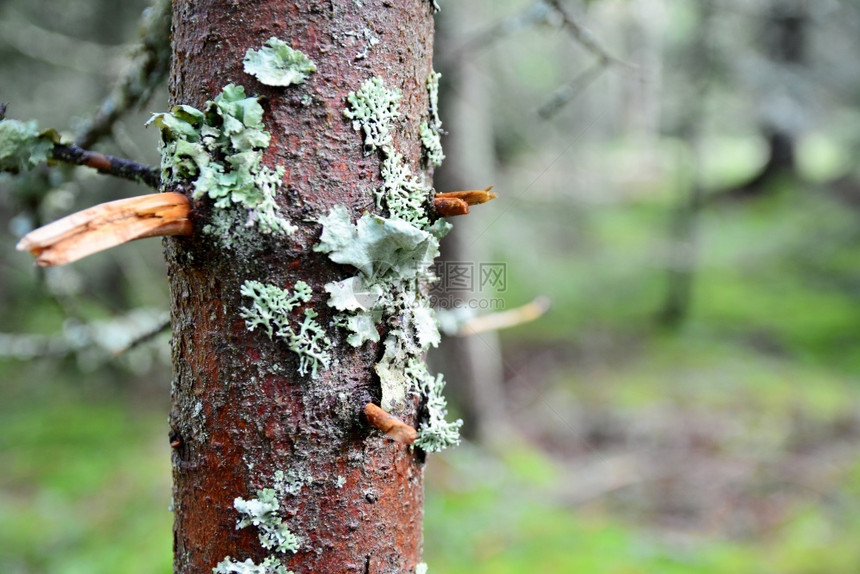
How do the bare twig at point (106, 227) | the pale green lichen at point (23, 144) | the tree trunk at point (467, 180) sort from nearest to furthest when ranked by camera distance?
the bare twig at point (106, 227) < the pale green lichen at point (23, 144) < the tree trunk at point (467, 180)

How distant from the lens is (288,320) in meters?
0.76

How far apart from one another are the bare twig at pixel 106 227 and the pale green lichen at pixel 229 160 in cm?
3

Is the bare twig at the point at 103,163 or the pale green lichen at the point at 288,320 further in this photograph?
the bare twig at the point at 103,163

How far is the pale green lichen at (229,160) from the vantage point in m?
0.75

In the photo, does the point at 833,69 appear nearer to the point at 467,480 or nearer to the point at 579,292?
the point at 579,292

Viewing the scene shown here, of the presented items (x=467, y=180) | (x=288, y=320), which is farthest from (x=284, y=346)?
(x=467, y=180)

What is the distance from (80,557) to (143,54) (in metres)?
3.25

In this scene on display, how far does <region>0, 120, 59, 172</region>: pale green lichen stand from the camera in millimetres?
961

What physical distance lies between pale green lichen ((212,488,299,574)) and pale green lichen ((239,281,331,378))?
173 millimetres

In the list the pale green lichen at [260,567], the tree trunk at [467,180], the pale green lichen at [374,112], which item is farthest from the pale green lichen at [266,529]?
the tree trunk at [467,180]

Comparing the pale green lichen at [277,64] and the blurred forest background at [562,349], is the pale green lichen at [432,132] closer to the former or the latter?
the pale green lichen at [277,64]

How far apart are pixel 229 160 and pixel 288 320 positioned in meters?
0.21

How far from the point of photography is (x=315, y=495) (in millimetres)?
785

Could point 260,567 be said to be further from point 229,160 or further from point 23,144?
point 23,144
